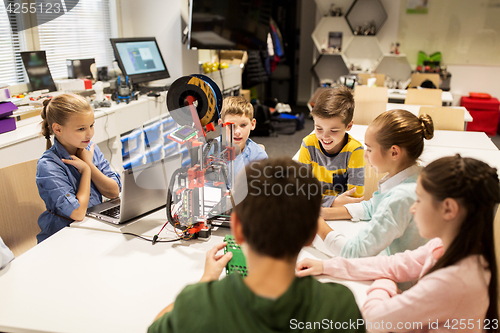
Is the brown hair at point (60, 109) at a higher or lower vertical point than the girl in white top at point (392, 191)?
higher

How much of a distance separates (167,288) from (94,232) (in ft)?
1.66

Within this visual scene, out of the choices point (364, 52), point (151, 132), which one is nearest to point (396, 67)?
point (364, 52)

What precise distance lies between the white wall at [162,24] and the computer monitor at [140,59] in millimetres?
213

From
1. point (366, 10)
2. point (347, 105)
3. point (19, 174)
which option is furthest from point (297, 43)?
point (19, 174)

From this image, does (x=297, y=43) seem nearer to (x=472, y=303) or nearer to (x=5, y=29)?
(x=5, y=29)

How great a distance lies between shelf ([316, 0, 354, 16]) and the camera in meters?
6.61

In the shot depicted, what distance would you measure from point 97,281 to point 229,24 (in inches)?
145

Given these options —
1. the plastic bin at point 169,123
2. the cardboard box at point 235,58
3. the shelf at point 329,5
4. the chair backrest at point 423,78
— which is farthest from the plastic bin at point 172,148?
the shelf at point 329,5

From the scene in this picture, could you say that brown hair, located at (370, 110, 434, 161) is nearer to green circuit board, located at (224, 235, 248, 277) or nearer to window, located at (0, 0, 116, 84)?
green circuit board, located at (224, 235, 248, 277)

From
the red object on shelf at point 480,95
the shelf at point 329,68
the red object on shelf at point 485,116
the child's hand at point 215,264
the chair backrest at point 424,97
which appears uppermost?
the shelf at point 329,68

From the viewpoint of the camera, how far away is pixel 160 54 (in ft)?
13.4

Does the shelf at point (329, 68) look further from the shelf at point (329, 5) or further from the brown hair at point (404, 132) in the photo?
the brown hair at point (404, 132)

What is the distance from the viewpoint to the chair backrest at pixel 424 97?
13.1 feet

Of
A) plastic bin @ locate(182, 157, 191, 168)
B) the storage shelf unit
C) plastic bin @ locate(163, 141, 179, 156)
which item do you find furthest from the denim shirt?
the storage shelf unit
